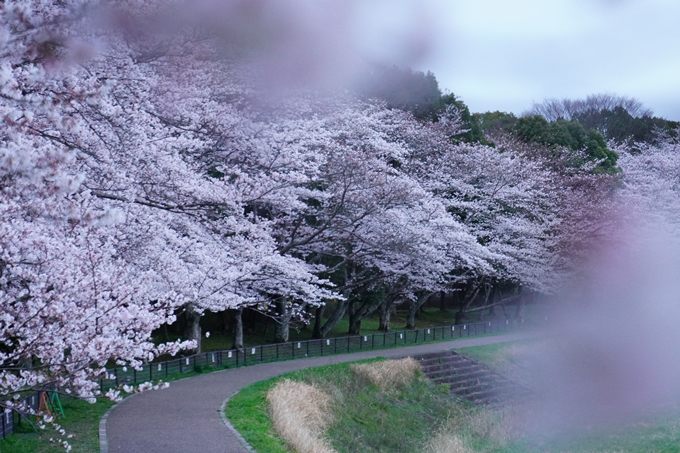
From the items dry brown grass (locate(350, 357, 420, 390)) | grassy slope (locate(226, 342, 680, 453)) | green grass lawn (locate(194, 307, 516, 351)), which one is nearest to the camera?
grassy slope (locate(226, 342, 680, 453))

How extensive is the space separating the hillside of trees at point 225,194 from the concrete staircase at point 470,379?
10.4 ft

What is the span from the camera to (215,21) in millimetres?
13766

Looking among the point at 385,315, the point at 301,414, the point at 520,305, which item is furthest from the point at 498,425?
the point at 520,305

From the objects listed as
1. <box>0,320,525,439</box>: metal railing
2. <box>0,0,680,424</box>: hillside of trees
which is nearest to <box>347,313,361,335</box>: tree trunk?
<box>0,0,680,424</box>: hillside of trees

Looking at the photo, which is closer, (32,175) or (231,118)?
(32,175)

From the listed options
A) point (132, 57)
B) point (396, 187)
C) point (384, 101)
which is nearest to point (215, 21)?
point (132, 57)

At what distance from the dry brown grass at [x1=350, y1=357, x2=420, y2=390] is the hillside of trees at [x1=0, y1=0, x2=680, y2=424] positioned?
7.99ft

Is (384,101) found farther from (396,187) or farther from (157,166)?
(157,166)

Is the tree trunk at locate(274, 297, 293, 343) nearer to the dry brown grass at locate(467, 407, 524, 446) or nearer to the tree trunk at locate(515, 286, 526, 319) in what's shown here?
the dry brown grass at locate(467, 407, 524, 446)

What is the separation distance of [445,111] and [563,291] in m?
10.2

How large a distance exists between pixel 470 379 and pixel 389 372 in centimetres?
438

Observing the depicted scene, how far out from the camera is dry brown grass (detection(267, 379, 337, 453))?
36.9ft

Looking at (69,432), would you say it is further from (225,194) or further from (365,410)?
(365,410)

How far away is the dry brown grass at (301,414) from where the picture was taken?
11.2 m
